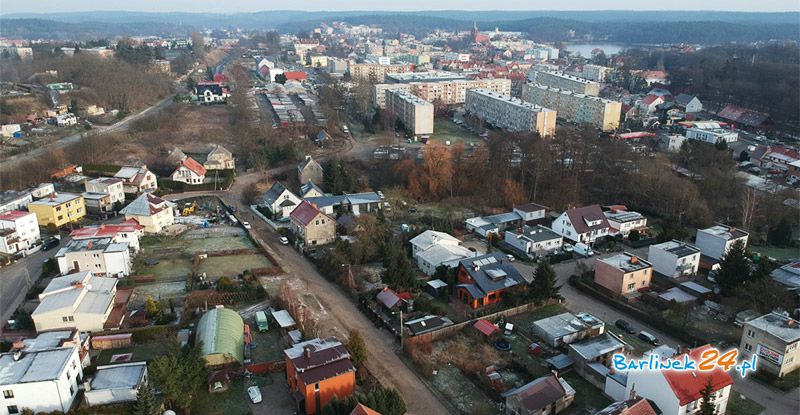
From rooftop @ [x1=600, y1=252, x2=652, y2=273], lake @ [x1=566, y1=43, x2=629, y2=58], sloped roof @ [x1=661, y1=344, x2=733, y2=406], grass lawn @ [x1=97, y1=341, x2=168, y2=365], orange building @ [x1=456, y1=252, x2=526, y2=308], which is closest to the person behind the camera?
sloped roof @ [x1=661, y1=344, x2=733, y2=406]

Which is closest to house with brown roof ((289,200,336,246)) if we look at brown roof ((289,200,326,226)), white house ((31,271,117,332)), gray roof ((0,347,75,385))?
brown roof ((289,200,326,226))

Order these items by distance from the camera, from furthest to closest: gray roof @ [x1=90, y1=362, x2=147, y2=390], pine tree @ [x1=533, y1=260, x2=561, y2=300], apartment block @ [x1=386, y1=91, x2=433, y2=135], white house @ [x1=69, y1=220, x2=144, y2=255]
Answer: apartment block @ [x1=386, y1=91, x2=433, y2=135] → white house @ [x1=69, y1=220, x2=144, y2=255] → pine tree @ [x1=533, y1=260, x2=561, y2=300] → gray roof @ [x1=90, y1=362, x2=147, y2=390]

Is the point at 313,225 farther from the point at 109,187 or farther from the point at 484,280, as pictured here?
the point at 109,187

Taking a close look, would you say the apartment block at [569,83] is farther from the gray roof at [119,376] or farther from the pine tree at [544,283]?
the gray roof at [119,376]

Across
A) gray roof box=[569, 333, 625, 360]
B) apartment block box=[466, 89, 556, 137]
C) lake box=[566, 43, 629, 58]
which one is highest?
lake box=[566, 43, 629, 58]

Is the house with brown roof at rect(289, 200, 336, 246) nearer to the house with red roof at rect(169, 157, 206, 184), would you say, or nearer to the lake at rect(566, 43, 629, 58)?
the house with red roof at rect(169, 157, 206, 184)

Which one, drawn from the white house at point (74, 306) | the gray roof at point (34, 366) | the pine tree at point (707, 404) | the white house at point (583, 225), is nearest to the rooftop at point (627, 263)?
the white house at point (583, 225)

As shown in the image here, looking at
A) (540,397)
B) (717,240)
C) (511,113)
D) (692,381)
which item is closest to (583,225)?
(717,240)
